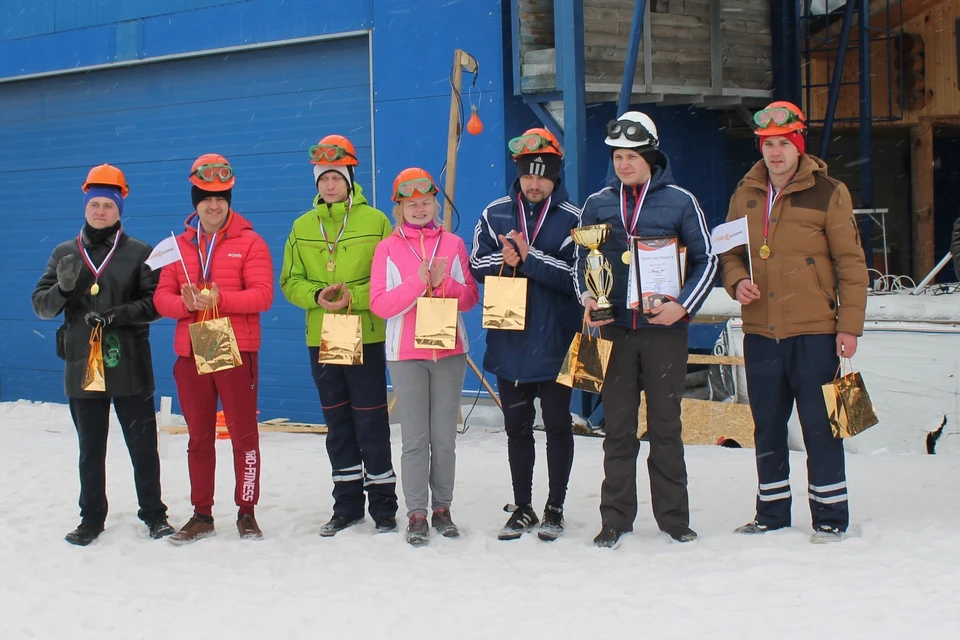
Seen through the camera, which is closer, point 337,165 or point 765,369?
point 765,369

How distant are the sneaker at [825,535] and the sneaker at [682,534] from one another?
1.62ft

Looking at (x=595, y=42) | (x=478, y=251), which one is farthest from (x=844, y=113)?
(x=478, y=251)

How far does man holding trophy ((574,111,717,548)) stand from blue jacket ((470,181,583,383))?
5.4 inches

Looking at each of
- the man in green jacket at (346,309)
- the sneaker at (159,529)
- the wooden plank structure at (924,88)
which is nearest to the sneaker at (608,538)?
the man in green jacket at (346,309)

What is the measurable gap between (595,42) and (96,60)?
5340 millimetres

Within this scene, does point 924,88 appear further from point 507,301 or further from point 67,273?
point 67,273

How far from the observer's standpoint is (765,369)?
4402mm

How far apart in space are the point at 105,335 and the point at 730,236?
292 cm

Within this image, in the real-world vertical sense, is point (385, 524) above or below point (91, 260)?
below

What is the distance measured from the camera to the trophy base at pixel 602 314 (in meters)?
4.27

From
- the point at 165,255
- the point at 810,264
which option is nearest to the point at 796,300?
the point at 810,264

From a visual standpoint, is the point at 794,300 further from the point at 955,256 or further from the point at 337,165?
the point at 337,165

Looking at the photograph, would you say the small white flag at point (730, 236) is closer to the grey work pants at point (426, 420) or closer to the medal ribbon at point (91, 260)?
the grey work pants at point (426, 420)

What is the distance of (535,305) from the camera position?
4.60 metres
